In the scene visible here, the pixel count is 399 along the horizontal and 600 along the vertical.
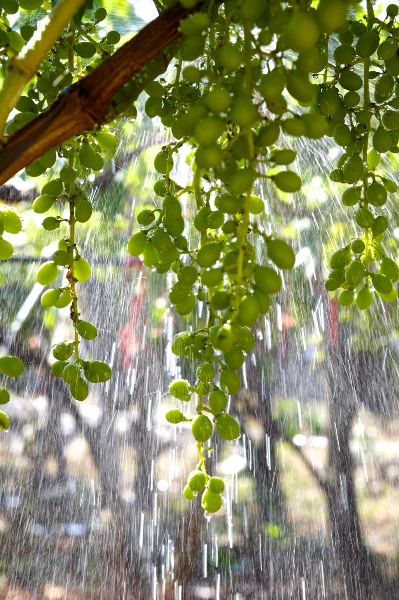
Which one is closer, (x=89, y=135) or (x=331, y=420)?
(x=89, y=135)

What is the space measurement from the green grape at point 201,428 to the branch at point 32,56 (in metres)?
0.25

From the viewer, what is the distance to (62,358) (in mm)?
477

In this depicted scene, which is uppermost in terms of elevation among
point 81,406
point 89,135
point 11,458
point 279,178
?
point 81,406

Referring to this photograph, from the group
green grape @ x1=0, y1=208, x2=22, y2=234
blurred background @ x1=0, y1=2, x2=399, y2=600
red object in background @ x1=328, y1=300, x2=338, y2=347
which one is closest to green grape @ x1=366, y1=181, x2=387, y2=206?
green grape @ x1=0, y1=208, x2=22, y2=234

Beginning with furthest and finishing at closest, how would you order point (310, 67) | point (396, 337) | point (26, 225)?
point (396, 337)
point (26, 225)
point (310, 67)

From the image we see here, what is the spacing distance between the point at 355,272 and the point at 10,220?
0.86ft

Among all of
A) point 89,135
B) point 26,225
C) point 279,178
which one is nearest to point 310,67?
point 279,178

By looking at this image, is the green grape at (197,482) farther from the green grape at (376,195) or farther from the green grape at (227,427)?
the green grape at (376,195)

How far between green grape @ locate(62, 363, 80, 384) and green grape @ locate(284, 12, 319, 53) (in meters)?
0.28

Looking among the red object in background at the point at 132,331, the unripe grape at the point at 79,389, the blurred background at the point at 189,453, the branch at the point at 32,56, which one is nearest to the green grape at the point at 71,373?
the unripe grape at the point at 79,389

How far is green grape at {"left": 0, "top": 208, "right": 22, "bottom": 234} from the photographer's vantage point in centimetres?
47

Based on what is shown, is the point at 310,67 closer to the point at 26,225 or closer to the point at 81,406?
the point at 26,225

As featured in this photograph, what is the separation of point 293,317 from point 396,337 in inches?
11.2

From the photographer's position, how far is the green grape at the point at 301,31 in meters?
0.26
